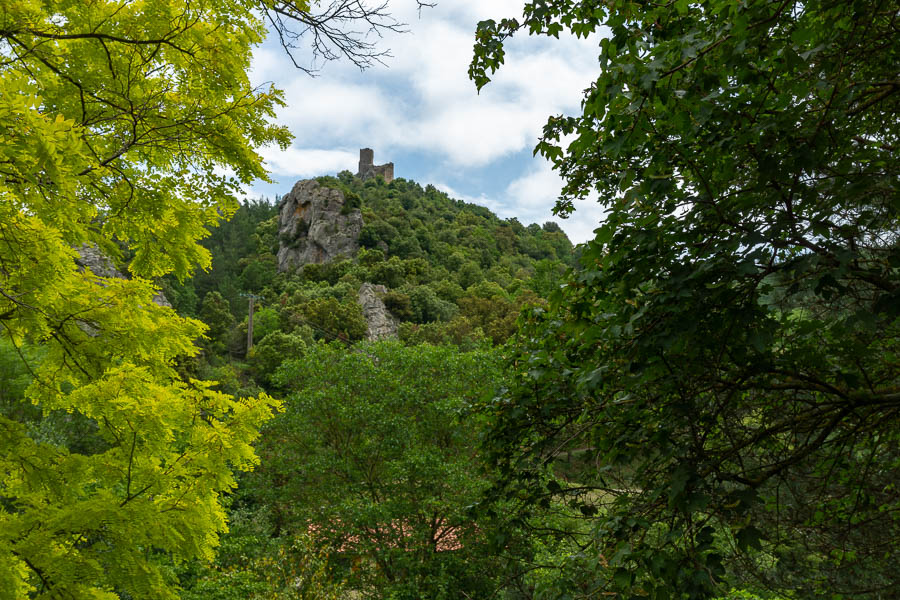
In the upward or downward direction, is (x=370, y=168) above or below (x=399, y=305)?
above

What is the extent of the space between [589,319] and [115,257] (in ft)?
13.3

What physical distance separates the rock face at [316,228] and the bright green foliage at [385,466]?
38.9m

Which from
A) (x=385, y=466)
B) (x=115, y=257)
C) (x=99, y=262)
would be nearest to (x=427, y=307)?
(x=99, y=262)

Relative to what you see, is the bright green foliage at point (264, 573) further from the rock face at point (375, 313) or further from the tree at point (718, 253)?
the rock face at point (375, 313)

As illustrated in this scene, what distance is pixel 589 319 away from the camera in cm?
260

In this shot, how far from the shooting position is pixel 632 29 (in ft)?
7.61

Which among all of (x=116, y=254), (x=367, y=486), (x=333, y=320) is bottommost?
(x=367, y=486)

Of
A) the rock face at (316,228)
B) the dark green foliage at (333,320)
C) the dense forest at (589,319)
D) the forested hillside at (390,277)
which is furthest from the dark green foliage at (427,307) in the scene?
the dense forest at (589,319)

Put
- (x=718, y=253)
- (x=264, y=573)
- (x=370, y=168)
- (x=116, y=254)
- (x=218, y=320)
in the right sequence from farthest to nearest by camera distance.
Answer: (x=370, y=168)
(x=218, y=320)
(x=264, y=573)
(x=116, y=254)
(x=718, y=253)

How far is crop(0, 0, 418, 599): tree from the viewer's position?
11.0 feet

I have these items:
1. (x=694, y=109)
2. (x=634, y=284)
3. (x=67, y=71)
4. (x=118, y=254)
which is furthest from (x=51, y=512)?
(x=694, y=109)

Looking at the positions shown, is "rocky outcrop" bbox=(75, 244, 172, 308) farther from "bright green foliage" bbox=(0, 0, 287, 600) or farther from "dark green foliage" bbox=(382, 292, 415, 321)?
"dark green foliage" bbox=(382, 292, 415, 321)

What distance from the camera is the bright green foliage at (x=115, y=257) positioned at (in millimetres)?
3350

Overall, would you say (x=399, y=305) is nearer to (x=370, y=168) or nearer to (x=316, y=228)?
(x=316, y=228)
